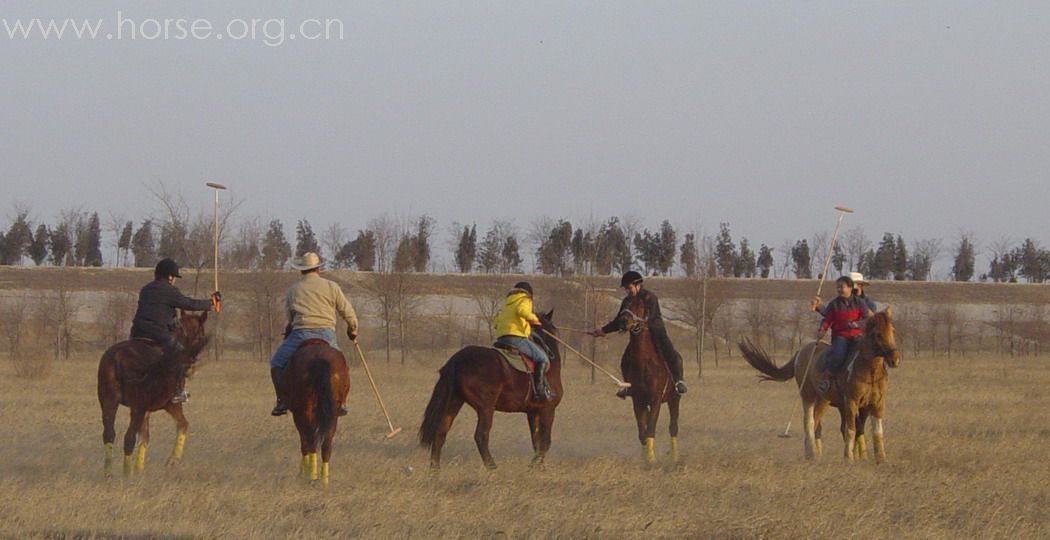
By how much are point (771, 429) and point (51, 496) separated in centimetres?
1120

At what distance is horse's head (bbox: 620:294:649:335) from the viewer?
13172mm

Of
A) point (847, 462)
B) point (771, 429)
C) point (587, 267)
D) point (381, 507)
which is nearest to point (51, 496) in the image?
point (381, 507)

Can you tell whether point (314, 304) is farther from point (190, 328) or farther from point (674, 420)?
point (674, 420)

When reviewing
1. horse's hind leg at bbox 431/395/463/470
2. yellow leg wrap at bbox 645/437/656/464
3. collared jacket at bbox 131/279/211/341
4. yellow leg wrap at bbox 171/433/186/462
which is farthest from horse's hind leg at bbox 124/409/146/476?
yellow leg wrap at bbox 645/437/656/464

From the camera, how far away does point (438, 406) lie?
11961 millimetres

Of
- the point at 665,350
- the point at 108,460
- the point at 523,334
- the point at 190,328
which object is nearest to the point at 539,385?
the point at 523,334

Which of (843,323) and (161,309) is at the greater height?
(161,309)

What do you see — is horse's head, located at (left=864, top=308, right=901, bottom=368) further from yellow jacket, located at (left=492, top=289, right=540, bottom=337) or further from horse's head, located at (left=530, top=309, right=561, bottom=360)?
yellow jacket, located at (left=492, top=289, right=540, bottom=337)

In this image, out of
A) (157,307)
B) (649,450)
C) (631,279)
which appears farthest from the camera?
(631,279)

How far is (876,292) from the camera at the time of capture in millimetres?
70188

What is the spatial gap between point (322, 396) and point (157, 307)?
2738 millimetres

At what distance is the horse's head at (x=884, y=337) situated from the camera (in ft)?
41.2

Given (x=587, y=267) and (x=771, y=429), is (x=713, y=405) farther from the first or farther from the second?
(x=587, y=267)

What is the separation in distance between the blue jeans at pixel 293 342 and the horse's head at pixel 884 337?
19.1 feet
